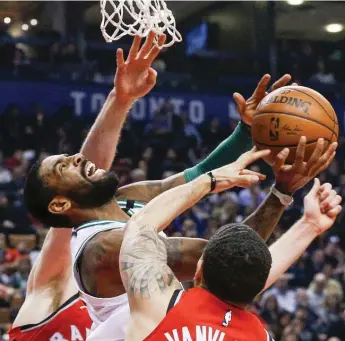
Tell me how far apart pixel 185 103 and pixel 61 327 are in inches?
434

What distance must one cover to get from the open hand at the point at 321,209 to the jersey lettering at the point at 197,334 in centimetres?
→ 78

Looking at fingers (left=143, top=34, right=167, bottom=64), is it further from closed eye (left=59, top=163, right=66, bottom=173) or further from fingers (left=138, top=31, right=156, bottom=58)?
closed eye (left=59, top=163, right=66, bottom=173)

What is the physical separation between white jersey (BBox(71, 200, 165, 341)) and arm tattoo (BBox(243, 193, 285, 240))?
0.50 m

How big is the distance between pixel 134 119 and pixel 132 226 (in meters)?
11.7

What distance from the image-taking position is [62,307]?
3.91 metres

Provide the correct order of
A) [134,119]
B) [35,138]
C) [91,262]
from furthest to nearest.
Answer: [134,119] < [35,138] < [91,262]

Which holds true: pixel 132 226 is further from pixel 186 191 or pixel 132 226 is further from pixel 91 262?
pixel 91 262

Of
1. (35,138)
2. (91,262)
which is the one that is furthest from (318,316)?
(91,262)

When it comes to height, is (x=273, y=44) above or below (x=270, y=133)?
below

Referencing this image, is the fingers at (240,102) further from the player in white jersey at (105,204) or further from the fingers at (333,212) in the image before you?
the fingers at (333,212)

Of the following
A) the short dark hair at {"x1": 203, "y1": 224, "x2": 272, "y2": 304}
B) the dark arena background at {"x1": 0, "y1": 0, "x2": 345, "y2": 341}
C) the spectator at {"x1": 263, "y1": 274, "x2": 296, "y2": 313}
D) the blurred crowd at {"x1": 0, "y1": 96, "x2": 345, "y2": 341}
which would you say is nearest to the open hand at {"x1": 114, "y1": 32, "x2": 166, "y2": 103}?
the short dark hair at {"x1": 203, "y1": 224, "x2": 272, "y2": 304}

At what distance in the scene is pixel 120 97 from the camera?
387 cm

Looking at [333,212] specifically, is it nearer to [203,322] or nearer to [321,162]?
[321,162]

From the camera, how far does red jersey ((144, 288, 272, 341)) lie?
2.45 metres
